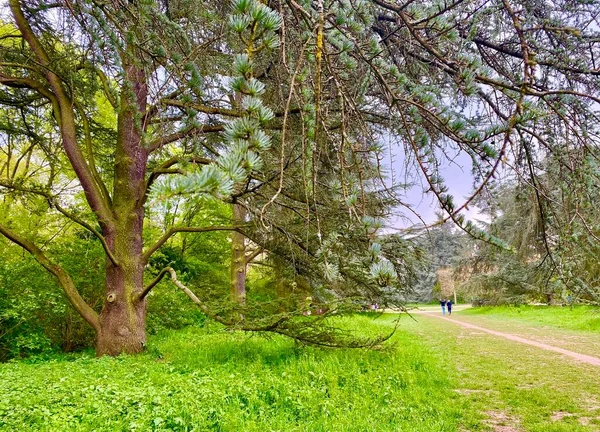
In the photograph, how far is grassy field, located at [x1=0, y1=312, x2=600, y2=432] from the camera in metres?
3.44

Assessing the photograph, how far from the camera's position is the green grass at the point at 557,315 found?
12.3 m

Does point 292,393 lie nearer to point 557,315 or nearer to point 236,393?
point 236,393

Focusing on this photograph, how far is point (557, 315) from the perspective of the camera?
16.0 meters

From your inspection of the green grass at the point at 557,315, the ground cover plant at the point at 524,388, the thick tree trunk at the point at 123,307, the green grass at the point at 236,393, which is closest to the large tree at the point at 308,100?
the thick tree trunk at the point at 123,307

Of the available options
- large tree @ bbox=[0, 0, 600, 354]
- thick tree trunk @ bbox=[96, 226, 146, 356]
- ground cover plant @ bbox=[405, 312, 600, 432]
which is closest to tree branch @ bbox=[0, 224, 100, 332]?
large tree @ bbox=[0, 0, 600, 354]

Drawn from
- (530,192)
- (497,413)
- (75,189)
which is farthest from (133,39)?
(75,189)

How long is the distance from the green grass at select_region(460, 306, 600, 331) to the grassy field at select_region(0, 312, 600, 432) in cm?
472

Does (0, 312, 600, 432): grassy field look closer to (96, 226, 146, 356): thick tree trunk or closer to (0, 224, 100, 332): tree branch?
(96, 226, 146, 356): thick tree trunk

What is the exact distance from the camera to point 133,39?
2.26m

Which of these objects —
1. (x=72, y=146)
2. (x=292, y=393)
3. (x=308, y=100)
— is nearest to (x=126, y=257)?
(x=72, y=146)

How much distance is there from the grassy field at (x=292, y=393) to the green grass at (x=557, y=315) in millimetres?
4723

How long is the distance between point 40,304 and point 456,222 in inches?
334

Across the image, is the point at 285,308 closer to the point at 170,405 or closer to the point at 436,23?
the point at 170,405

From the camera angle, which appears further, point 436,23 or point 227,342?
point 227,342
